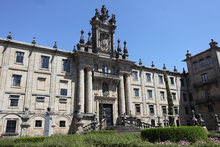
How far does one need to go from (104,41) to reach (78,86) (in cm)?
1105

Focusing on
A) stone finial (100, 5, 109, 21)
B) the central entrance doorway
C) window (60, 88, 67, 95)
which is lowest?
the central entrance doorway

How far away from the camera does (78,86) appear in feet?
102

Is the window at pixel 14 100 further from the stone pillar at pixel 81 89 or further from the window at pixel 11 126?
the stone pillar at pixel 81 89

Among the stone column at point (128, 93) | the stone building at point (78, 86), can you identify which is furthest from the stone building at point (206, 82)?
the stone column at point (128, 93)

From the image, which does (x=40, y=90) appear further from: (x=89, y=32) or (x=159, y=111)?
(x=159, y=111)

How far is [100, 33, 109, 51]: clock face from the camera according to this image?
119ft

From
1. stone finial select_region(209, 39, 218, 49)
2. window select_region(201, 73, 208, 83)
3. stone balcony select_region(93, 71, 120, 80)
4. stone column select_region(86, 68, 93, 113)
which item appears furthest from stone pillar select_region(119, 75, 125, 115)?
stone finial select_region(209, 39, 218, 49)

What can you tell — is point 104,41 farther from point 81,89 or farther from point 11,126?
point 11,126

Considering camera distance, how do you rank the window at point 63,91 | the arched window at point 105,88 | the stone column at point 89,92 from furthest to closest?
the arched window at point 105,88 < the stone column at point 89,92 < the window at point 63,91

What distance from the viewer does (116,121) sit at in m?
33.3

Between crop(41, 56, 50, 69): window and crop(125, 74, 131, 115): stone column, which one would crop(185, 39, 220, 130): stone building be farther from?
crop(41, 56, 50, 69): window

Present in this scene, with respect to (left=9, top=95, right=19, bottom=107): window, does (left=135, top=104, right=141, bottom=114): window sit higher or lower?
lower

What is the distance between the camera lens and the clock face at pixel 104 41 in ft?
119

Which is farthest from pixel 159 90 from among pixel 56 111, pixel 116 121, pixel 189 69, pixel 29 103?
pixel 29 103
